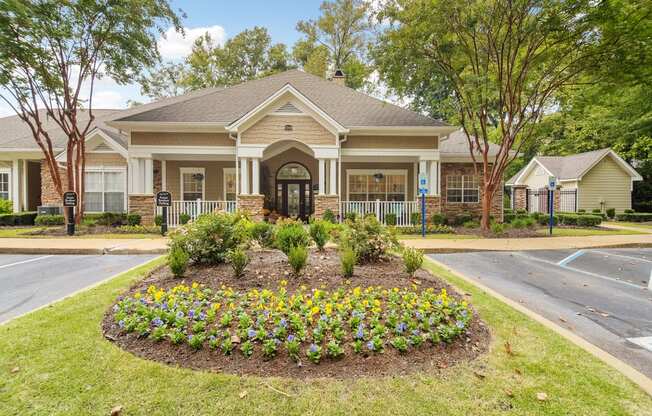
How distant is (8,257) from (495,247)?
42.0 ft

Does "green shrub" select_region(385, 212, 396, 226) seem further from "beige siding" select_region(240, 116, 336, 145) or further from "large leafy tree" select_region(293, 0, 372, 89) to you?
"large leafy tree" select_region(293, 0, 372, 89)

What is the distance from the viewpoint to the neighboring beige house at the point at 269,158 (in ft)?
41.9

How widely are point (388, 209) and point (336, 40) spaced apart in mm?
20117

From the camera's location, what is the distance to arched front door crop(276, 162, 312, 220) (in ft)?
50.1

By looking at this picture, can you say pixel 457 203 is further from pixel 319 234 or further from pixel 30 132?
pixel 30 132

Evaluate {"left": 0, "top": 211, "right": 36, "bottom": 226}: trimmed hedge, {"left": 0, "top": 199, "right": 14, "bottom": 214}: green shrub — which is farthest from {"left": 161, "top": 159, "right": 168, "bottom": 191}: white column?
{"left": 0, "top": 199, "right": 14, "bottom": 214}: green shrub

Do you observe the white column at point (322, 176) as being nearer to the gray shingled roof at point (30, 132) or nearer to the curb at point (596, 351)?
the gray shingled roof at point (30, 132)

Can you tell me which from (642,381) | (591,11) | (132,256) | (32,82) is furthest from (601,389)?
(32,82)

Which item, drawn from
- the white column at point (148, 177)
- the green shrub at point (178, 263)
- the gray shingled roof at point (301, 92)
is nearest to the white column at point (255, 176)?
the gray shingled roof at point (301, 92)

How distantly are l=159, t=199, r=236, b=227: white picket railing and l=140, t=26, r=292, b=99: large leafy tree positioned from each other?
58.9 feet

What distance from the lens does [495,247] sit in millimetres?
9227

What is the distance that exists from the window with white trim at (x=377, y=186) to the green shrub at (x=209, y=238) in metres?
10.2

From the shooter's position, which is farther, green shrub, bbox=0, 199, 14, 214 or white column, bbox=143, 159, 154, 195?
green shrub, bbox=0, 199, 14, 214

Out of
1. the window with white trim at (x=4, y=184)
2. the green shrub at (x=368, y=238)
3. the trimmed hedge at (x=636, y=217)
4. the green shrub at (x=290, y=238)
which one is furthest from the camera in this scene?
the trimmed hedge at (x=636, y=217)
